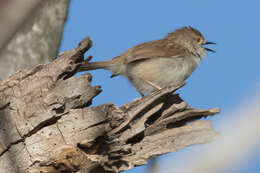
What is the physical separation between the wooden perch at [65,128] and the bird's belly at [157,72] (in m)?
2.11

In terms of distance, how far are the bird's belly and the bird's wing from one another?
0.33 ft

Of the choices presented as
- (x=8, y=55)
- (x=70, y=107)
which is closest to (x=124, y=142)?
(x=70, y=107)

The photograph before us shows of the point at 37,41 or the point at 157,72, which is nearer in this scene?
the point at 37,41

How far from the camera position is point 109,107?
3.80 metres

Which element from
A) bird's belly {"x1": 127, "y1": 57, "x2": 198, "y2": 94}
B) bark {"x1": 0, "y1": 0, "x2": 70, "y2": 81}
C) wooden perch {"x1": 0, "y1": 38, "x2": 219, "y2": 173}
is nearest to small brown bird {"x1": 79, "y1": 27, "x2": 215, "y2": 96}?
bird's belly {"x1": 127, "y1": 57, "x2": 198, "y2": 94}

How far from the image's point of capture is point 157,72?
6.05 metres

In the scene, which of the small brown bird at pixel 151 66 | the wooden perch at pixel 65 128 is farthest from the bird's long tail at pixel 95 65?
the wooden perch at pixel 65 128

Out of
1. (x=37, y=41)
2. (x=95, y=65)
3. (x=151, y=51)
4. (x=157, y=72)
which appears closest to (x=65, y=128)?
(x=37, y=41)

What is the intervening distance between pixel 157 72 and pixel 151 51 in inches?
14.7

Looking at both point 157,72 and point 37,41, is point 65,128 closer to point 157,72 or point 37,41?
point 37,41

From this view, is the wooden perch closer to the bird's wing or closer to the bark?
the bark

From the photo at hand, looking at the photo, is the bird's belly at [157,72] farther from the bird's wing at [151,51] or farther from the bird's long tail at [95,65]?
the bird's long tail at [95,65]

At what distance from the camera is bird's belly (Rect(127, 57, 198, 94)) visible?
605cm

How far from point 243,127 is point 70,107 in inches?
102
